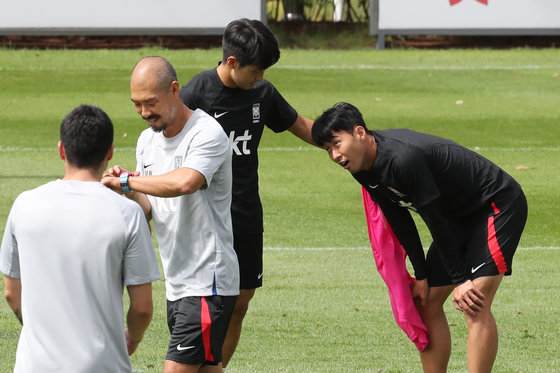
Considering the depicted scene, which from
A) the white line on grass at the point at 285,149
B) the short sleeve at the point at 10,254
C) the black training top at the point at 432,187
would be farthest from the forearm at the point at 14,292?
the white line on grass at the point at 285,149

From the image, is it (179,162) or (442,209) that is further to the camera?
(442,209)

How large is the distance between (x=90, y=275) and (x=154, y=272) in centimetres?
25

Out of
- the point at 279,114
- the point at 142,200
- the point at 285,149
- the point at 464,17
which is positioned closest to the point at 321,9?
the point at 464,17

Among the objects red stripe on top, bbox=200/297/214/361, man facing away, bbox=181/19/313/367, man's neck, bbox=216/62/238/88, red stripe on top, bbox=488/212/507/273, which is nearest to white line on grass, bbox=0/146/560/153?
man facing away, bbox=181/19/313/367

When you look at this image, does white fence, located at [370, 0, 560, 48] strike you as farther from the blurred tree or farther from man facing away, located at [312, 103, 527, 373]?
man facing away, located at [312, 103, 527, 373]

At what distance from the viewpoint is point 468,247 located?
590 centimetres

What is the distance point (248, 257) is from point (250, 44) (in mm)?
1332

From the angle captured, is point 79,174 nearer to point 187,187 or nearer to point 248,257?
point 187,187

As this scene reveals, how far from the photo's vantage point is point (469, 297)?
5711mm

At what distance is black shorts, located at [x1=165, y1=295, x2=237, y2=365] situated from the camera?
4926 mm

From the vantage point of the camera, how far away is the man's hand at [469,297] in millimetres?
5699

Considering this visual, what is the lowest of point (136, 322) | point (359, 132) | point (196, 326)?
point (196, 326)

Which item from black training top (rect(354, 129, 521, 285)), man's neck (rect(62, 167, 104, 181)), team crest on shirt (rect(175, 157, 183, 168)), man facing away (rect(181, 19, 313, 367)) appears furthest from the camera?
man facing away (rect(181, 19, 313, 367))

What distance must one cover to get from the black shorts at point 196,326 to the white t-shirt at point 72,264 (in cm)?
112
